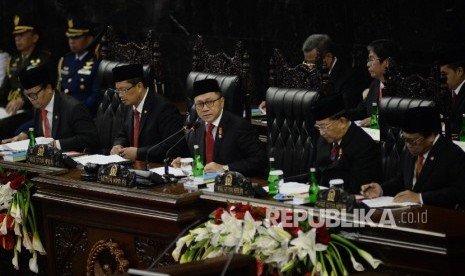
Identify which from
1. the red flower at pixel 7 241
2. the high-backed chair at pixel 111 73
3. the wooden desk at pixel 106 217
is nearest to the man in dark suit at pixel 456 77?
the high-backed chair at pixel 111 73

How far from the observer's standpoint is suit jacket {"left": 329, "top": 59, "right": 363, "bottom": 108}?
34.2 feet

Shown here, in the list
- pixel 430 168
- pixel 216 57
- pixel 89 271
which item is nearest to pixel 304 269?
pixel 430 168

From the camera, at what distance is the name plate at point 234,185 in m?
7.12

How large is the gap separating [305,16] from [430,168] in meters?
4.42

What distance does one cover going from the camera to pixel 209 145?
8.56 m

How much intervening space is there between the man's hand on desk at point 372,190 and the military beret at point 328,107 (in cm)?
63

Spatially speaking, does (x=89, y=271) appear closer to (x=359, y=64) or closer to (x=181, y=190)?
(x=181, y=190)

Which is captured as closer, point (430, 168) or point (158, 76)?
point (430, 168)

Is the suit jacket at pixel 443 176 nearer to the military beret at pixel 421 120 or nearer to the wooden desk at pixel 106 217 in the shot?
the military beret at pixel 421 120

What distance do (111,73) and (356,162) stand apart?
2.89m

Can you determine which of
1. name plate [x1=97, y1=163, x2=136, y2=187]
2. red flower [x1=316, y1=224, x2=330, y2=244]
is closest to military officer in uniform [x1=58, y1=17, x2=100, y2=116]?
name plate [x1=97, y1=163, x2=136, y2=187]

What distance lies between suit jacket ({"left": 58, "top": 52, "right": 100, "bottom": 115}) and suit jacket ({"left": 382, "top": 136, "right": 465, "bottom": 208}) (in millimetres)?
4729

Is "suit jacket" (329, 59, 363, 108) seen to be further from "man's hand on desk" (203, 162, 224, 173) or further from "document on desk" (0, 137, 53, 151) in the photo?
"man's hand on desk" (203, 162, 224, 173)

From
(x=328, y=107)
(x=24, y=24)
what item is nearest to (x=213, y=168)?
(x=328, y=107)
